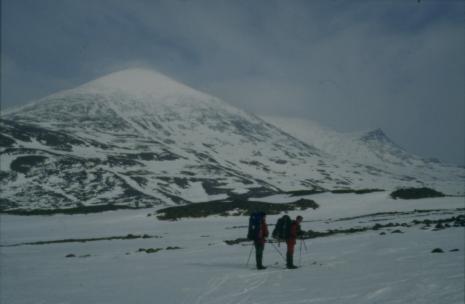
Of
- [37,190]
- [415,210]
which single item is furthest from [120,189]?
[415,210]

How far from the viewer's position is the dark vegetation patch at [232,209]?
7144 centimetres

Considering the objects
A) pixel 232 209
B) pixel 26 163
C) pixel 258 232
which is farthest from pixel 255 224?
pixel 26 163

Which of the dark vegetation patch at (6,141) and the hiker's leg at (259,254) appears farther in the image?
the dark vegetation patch at (6,141)

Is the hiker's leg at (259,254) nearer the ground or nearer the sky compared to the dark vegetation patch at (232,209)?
nearer the ground

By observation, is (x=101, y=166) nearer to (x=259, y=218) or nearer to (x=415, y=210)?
(x=415, y=210)

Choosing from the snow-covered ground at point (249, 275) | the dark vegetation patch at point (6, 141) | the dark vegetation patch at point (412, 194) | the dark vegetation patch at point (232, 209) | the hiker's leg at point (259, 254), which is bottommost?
the snow-covered ground at point (249, 275)

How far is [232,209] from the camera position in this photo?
75.2 metres

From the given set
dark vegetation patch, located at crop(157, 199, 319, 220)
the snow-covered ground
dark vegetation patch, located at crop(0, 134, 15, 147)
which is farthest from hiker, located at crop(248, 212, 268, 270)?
dark vegetation patch, located at crop(0, 134, 15, 147)

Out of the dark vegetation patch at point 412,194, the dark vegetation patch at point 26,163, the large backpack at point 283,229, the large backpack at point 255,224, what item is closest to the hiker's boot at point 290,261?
the large backpack at point 283,229

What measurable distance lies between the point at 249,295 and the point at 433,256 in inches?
405

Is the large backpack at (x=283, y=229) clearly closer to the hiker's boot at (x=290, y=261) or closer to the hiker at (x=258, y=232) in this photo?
the hiker at (x=258, y=232)

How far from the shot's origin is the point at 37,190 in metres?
138

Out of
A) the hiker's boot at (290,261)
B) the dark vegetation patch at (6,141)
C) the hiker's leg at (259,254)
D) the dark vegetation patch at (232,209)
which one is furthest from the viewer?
the dark vegetation patch at (6,141)

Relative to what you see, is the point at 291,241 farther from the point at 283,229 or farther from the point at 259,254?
the point at 259,254
